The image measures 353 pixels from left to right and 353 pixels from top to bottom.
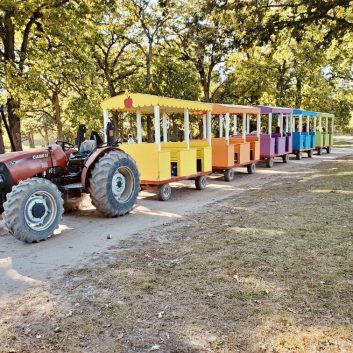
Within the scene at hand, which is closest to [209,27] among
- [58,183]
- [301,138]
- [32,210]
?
[301,138]

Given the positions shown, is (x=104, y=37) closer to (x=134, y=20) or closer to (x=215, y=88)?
(x=134, y=20)

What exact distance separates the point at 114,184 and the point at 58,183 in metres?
1.12

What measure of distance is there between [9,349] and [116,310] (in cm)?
102

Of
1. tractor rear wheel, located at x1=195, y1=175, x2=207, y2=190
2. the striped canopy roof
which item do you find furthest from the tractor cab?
the striped canopy roof

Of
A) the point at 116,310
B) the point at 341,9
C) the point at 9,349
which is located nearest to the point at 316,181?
the point at 341,9

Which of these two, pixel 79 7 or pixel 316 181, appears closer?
pixel 316 181

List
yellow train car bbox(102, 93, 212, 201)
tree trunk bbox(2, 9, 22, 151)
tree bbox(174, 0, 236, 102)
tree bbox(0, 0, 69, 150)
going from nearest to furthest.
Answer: yellow train car bbox(102, 93, 212, 201) → tree bbox(174, 0, 236, 102) → tree bbox(0, 0, 69, 150) → tree trunk bbox(2, 9, 22, 151)

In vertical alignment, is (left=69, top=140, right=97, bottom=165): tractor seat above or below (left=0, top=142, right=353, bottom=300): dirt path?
above

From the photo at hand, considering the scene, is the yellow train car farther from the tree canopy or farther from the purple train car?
the purple train car

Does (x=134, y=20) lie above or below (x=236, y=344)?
above

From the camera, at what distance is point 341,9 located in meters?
14.4

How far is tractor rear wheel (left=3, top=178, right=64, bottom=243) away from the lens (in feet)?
20.1

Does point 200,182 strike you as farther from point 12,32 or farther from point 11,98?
point 12,32

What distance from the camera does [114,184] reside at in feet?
27.5
